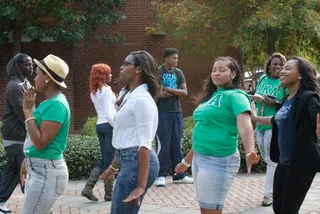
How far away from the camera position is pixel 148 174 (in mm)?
4184

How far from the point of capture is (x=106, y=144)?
7.77 m

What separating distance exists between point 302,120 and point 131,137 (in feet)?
5.44

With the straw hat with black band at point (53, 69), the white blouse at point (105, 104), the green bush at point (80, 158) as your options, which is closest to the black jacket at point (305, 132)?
the straw hat with black band at point (53, 69)

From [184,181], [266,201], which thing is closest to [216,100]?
[266,201]

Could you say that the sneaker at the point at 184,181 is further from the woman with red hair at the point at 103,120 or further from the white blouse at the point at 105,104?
the white blouse at the point at 105,104

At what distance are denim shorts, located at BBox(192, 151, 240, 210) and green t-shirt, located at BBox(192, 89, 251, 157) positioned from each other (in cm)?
6

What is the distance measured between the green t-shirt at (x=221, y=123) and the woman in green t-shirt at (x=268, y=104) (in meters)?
2.74

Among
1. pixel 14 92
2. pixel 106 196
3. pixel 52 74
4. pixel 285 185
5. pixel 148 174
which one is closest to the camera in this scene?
pixel 148 174

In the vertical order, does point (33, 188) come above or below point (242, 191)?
above

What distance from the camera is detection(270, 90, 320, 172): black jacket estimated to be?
4930 millimetres

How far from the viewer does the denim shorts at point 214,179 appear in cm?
465

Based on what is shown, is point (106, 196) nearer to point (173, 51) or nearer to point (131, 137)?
point (173, 51)

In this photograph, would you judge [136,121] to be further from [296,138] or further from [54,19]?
[54,19]

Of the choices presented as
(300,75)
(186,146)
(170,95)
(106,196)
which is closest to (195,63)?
(186,146)
